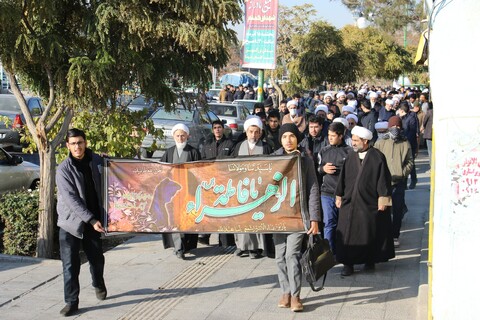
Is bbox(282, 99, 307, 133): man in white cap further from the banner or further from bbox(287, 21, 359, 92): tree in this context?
bbox(287, 21, 359, 92): tree

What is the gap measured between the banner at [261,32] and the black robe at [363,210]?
263 inches

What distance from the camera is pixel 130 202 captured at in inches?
304

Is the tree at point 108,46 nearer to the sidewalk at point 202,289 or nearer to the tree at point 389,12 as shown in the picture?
the sidewalk at point 202,289

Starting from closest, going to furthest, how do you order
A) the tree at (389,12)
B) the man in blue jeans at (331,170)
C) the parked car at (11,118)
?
the man in blue jeans at (331,170) → the parked car at (11,118) → the tree at (389,12)

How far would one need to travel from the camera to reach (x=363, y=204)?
873 centimetres

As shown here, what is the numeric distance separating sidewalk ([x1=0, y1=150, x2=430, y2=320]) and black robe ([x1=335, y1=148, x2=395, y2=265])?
Result: 0.28 m

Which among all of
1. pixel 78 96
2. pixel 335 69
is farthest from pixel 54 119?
pixel 335 69

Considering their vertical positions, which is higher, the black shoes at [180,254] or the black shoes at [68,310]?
the black shoes at [180,254]

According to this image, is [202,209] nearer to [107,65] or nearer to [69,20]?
[107,65]

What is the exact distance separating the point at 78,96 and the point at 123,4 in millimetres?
1189

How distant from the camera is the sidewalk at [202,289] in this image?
7.40m

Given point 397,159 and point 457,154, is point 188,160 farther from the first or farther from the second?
point 457,154

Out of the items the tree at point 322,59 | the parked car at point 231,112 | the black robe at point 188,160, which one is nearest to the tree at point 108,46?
the black robe at point 188,160

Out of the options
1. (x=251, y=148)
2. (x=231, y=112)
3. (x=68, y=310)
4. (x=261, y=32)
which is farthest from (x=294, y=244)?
(x=231, y=112)
